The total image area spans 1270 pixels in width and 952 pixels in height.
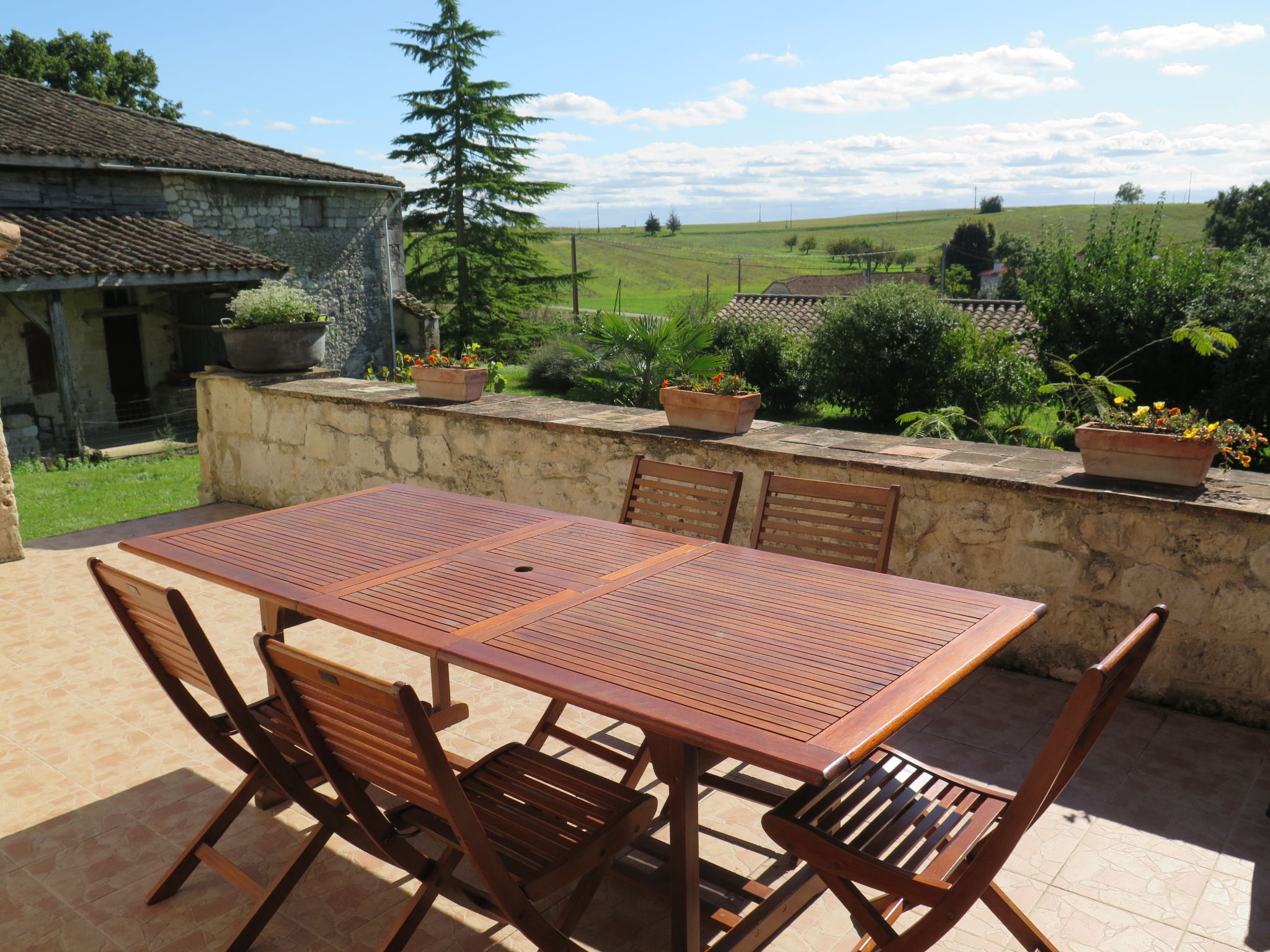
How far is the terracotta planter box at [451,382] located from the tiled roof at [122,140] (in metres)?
9.98

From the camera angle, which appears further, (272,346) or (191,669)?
(272,346)

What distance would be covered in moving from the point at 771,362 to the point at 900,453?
15.1 metres

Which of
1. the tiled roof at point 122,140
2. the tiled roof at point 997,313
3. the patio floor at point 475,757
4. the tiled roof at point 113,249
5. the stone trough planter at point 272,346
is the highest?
the tiled roof at point 122,140

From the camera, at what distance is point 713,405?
13.9ft

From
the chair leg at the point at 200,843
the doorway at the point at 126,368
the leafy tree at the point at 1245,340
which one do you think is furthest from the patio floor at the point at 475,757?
the doorway at the point at 126,368

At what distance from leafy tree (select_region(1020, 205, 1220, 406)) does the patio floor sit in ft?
38.3

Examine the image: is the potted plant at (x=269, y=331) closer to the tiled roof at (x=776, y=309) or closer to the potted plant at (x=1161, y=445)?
the potted plant at (x=1161, y=445)

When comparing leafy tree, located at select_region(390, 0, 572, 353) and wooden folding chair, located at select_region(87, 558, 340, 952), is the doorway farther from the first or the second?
wooden folding chair, located at select_region(87, 558, 340, 952)

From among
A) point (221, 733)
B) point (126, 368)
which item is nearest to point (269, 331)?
point (221, 733)

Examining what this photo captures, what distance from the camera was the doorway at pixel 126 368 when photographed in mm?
14508

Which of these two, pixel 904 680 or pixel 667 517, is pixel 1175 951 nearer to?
pixel 904 680

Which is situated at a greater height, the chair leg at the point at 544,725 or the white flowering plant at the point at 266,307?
the white flowering plant at the point at 266,307

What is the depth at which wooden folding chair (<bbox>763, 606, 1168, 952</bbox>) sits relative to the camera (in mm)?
1515

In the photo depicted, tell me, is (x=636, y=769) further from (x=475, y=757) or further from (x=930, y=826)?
(x=930, y=826)
